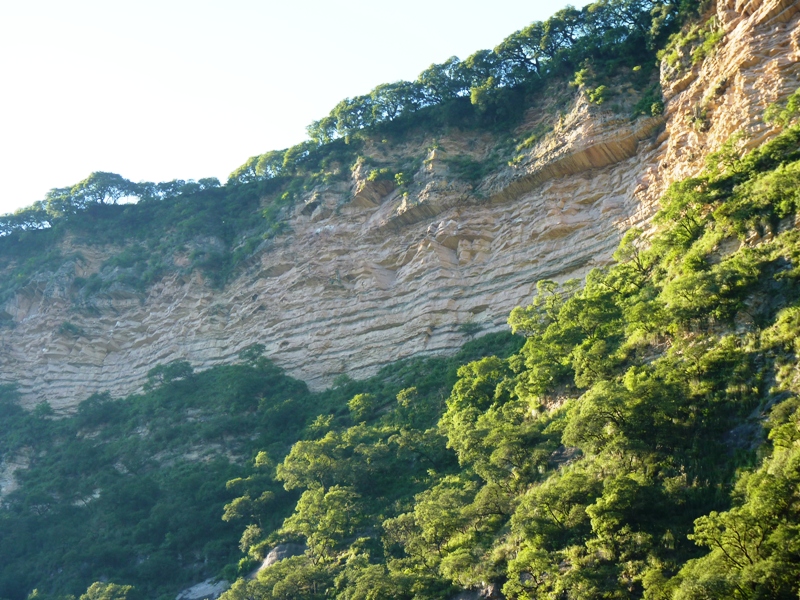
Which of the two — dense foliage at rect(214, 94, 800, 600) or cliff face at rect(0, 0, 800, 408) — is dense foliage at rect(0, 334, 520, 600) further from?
dense foliage at rect(214, 94, 800, 600)

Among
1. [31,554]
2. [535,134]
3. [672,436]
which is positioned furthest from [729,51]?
[31,554]

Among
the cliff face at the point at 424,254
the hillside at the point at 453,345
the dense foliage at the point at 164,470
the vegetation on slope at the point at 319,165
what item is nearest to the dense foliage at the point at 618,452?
the hillside at the point at 453,345

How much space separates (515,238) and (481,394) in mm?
10417

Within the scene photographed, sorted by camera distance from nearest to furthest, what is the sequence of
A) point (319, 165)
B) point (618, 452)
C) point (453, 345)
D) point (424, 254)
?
point (618, 452) < point (453, 345) < point (424, 254) < point (319, 165)

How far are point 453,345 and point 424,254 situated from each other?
17.5 ft

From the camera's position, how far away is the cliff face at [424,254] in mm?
32344

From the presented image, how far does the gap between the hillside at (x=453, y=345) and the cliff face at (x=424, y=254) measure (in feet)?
0.46

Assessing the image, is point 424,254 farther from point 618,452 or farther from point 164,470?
point 618,452

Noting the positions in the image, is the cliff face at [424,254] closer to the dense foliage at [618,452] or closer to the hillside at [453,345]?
the hillside at [453,345]

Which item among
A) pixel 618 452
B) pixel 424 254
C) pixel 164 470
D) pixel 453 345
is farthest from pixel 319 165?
pixel 618 452

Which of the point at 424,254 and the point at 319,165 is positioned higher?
the point at 319,165

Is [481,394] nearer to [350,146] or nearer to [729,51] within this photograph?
[729,51]

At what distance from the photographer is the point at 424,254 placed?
132 ft

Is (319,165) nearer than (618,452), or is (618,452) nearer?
(618,452)
